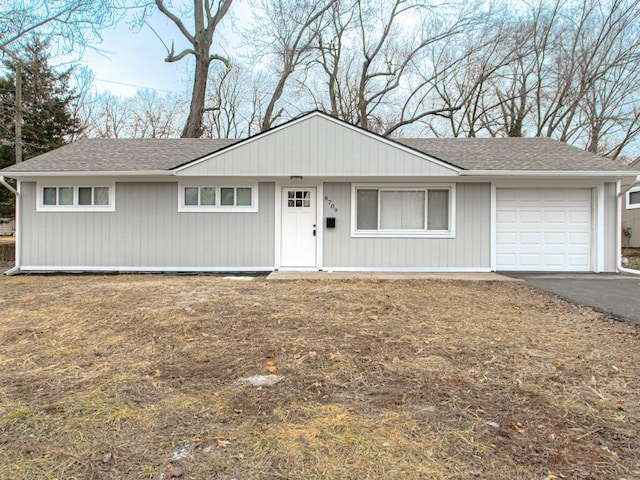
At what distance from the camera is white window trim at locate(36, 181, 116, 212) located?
30.8 feet

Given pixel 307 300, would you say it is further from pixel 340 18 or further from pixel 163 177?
pixel 340 18

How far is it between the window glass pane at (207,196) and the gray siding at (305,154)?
74cm

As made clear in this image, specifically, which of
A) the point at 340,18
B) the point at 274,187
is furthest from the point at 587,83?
the point at 274,187

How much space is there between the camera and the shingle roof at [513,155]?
29.2ft

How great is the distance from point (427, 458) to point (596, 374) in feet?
6.74

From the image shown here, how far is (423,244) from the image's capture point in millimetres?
9242

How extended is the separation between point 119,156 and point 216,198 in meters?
2.98

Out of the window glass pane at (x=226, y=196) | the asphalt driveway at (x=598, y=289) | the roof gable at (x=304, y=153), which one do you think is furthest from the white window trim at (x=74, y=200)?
the asphalt driveway at (x=598, y=289)

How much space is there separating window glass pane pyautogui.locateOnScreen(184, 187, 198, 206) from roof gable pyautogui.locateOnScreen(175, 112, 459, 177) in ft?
2.49

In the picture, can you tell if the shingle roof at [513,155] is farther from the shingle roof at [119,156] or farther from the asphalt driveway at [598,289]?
the shingle roof at [119,156]

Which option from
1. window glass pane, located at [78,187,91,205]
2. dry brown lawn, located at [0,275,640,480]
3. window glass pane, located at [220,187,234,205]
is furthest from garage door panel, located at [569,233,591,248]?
window glass pane, located at [78,187,91,205]

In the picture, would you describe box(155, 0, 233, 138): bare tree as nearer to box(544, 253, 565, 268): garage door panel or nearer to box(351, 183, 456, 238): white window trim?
box(351, 183, 456, 238): white window trim

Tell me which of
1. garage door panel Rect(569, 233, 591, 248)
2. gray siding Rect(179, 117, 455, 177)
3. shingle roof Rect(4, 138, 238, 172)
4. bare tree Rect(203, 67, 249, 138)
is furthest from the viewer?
bare tree Rect(203, 67, 249, 138)

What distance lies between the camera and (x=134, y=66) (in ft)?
58.7
